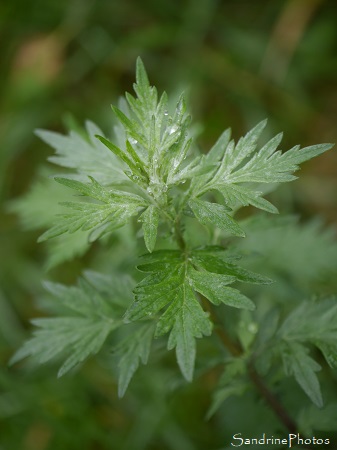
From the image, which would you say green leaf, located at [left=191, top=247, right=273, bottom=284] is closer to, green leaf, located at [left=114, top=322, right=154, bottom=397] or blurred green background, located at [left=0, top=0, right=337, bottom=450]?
green leaf, located at [left=114, top=322, right=154, bottom=397]

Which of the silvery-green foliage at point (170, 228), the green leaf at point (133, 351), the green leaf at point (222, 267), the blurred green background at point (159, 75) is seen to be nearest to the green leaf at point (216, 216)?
the silvery-green foliage at point (170, 228)

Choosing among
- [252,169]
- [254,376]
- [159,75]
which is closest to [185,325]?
[252,169]

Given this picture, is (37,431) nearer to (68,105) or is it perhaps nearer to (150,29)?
(68,105)

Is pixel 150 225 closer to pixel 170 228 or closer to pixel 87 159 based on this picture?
pixel 170 228

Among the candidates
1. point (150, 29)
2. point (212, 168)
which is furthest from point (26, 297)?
point (212, 168)

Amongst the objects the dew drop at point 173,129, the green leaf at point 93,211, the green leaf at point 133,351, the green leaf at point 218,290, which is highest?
the dew drop at point 173,129

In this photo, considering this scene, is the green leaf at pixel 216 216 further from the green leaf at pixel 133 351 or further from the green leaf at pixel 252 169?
the green leaf at pixel 133 351
